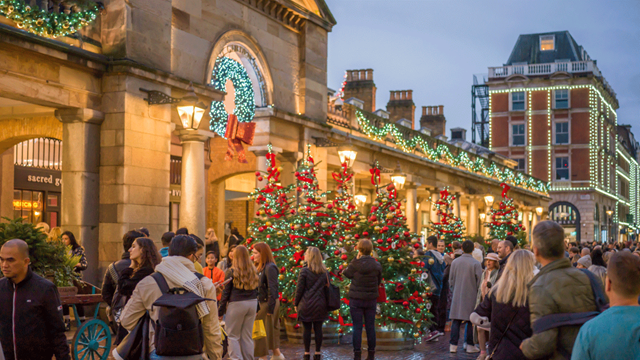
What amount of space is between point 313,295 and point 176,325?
4.89m

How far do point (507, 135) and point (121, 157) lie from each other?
57.1 meters

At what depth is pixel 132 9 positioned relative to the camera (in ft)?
43.5

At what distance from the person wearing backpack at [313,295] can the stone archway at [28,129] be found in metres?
7.26

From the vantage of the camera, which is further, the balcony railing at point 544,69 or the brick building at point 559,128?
the brick building at point 559,128

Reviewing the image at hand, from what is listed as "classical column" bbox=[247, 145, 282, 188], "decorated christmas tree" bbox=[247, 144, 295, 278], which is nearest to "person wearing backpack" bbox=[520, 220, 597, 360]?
"decorated christmas tree" bbox=[247, 144, 295, 278]

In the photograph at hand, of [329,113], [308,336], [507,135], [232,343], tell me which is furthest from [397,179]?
[507,135]

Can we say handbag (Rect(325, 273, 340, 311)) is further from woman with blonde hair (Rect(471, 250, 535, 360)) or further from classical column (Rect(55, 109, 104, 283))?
classical column (Rect(55, 109, 104, 283))

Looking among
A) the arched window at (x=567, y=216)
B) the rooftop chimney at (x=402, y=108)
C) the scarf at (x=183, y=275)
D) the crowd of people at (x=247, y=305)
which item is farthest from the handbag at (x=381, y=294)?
the arched window at (x=567, y=216)

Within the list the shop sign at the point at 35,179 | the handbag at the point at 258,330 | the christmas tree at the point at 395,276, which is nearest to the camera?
the handbag at the point at 258,330

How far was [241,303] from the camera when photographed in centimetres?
919

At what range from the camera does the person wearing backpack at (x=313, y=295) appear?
1040 centimetres

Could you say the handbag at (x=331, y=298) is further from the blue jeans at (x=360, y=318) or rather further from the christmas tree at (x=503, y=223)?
the christmas tree at (x=503, y=223)

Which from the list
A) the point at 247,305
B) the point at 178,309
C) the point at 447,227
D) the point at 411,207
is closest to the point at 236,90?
the point at 447,227

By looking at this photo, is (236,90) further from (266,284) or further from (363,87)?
(363,87)
